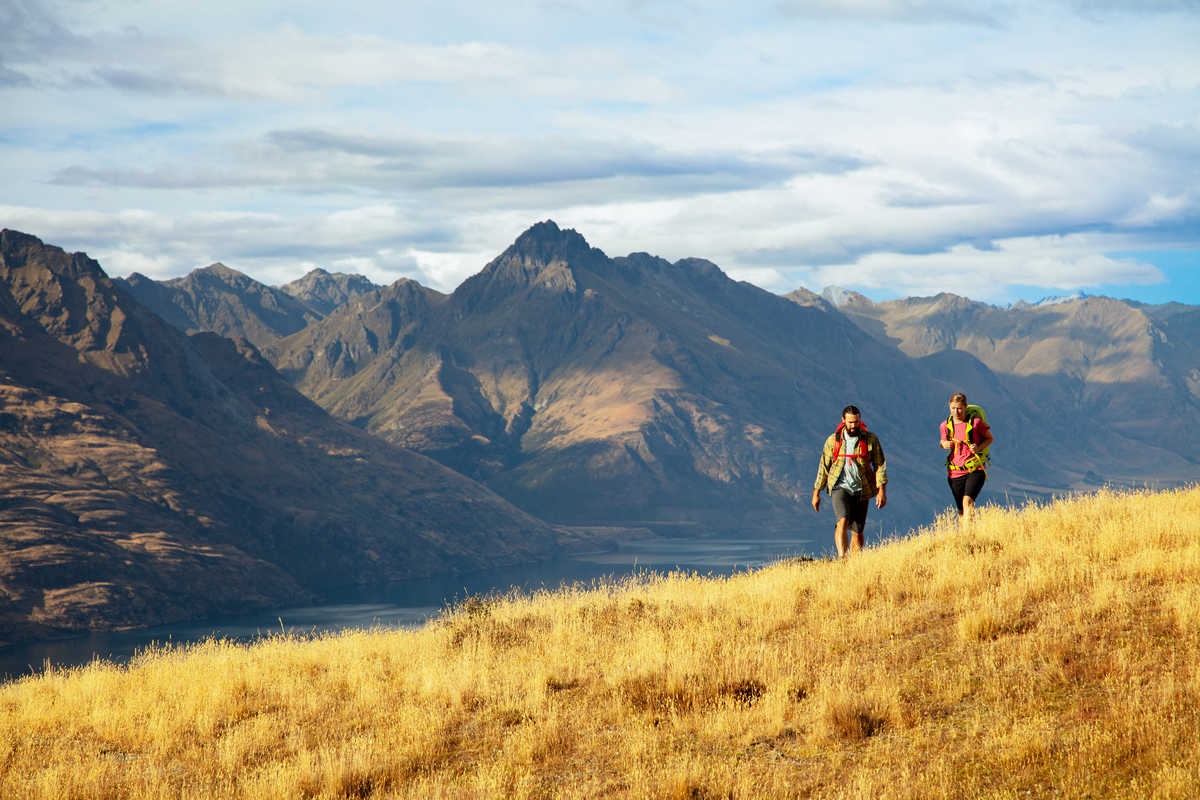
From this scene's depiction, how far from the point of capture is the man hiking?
16219 millimetres

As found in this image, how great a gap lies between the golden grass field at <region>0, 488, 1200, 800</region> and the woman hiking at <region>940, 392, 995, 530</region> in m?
1.10

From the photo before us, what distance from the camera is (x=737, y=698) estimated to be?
11.0 meters

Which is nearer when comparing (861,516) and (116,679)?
(116,679)

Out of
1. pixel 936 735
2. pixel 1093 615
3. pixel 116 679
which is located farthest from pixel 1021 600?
pixel 116 679

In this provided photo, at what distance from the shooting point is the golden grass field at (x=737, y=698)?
911 cm

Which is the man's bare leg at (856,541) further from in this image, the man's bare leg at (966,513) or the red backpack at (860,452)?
the man's bare leg at (966,513)

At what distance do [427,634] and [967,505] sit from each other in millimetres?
8541

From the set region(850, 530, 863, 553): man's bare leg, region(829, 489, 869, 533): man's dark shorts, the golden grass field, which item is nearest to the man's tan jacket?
region(829, 489, 869, 533): man's dark shorts

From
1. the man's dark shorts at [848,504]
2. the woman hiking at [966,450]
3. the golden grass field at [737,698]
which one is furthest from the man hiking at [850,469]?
the woman hiking at [966,450]

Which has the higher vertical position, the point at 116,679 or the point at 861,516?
the point at 861,516

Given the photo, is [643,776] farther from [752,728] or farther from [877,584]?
[877,584]

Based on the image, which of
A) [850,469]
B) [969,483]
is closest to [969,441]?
[969,483]

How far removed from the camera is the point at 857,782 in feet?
28.5

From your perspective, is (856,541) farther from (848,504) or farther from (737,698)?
(737,698)
